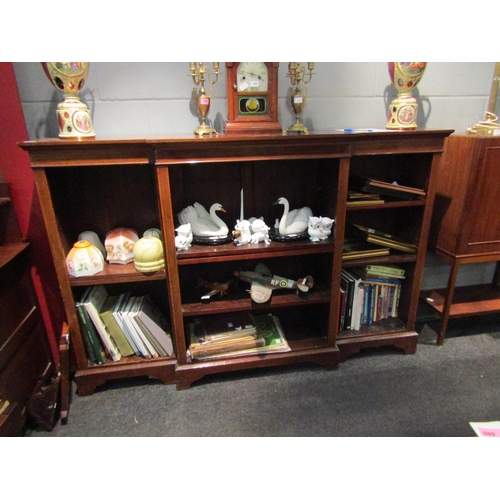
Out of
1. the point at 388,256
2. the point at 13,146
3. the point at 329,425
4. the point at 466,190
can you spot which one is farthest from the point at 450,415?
the point at 13,146

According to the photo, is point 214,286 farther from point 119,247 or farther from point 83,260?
point 83,260

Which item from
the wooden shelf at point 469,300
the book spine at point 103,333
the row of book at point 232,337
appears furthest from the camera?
the wooden shelf at point 469,300

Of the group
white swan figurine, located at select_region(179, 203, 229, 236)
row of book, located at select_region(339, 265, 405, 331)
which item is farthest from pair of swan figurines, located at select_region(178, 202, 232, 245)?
row of book, located at select_region(339, 265, 405, 331)

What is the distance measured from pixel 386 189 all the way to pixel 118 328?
1.34 m

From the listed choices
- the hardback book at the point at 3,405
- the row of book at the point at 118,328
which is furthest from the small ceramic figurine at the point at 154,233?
the hardback book at the point at 3,405

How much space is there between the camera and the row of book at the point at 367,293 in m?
1.72

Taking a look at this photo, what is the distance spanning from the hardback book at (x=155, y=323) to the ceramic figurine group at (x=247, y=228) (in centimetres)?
36

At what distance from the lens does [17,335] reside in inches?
54.1

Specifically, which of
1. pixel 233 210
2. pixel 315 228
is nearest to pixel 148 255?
pixel 233 210

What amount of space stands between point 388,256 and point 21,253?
63.9 inches

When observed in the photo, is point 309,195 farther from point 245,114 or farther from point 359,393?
point 359,393

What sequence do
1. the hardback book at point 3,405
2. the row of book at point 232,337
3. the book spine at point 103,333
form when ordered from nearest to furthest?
the hardback book at point 3,405
the book spine at point 103,333
the row of book at point 232,337

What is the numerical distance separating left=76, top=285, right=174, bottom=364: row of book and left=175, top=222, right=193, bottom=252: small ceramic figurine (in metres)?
0.36

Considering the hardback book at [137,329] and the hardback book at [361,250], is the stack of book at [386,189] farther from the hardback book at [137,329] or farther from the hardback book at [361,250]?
the hardback book at [137,329]
